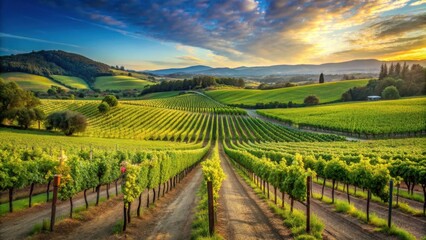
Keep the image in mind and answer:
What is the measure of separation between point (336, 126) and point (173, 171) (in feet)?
228

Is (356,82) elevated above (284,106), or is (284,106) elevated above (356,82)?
(356,82)

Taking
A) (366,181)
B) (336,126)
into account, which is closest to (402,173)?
(366,181)

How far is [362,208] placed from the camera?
69.1ft

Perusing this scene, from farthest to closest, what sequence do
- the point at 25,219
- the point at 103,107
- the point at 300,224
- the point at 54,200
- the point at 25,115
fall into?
the point at 103,107
the point at 25,115
the point at 25,219
the point at 300,224
the point at 54,200

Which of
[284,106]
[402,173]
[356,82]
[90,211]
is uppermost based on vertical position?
[356,82]

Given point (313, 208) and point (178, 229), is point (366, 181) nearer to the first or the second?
point (313, 208)

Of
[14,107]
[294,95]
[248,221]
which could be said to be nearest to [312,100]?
[294,95]

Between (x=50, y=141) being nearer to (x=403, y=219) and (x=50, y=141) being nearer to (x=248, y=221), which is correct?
(x=248, y=221)

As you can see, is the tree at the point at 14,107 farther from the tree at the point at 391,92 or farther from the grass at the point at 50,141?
the tree at the point at 391,92

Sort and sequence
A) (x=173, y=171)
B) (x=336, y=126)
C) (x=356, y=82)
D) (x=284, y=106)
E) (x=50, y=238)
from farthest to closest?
(x=356, y=82) < (x=284, y=106) < (x=336, y=126) < (x=173, y=171) < (x=50, y=238)

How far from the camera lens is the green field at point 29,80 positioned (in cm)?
15662

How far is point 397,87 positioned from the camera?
13400cm

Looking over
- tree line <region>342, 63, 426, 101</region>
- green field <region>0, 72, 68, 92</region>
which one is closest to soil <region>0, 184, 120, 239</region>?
tree line <region>342, 63, 426, 101</region>

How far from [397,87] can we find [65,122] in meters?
131
